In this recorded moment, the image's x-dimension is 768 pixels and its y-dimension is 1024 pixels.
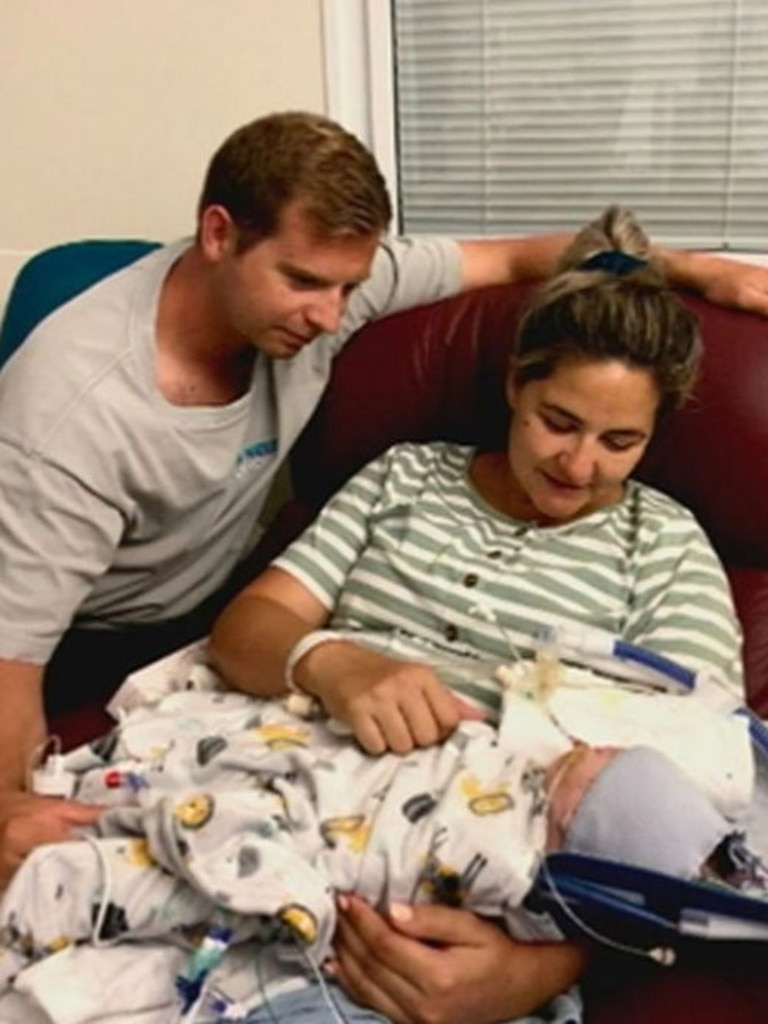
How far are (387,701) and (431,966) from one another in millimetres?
264

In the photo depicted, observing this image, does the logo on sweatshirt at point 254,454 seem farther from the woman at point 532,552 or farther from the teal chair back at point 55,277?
the teal chair back at point 55,277

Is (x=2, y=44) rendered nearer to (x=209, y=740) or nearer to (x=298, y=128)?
(x=298, y=128)

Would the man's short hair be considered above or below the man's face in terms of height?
above

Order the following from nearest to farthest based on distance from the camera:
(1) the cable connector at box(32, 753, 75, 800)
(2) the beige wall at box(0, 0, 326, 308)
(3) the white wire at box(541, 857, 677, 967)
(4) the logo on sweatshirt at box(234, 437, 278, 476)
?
(3) the white wire at box(541, 857, 677, 967), (1) the cable connector at box(32, 753, 75, 800), (4) the logo on sweatshirt at box(234, 437, 278, 476), (2) the beige wall at box(0, 0, 326, 308)

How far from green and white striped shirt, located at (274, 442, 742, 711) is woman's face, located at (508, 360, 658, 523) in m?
0.06

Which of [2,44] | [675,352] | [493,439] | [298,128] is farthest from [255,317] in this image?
[2,44]

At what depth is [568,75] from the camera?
2209 millimetres

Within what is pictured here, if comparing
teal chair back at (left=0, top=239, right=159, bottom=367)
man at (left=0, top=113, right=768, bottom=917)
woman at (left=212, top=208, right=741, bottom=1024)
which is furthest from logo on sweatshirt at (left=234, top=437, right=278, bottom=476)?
teal chair back at (left=0, top=239, right=159, bottom=367)

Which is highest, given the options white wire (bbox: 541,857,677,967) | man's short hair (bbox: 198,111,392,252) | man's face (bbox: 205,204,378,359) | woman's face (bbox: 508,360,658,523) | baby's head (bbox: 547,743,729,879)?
man's short hair (bbox: 198,111,392,252)

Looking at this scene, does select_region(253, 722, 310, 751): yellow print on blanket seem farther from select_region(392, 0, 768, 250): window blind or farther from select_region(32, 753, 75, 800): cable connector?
select_region(392, 0, 768, 250): window blind

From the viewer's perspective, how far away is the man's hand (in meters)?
1.26

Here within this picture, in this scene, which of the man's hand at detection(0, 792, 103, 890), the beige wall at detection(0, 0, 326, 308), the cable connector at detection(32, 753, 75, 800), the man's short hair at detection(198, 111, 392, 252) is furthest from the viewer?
the beige wall at detection(0, 0, 326, 308)

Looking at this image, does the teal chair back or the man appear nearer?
the man

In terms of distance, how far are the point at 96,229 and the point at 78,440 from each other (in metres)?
1.03
